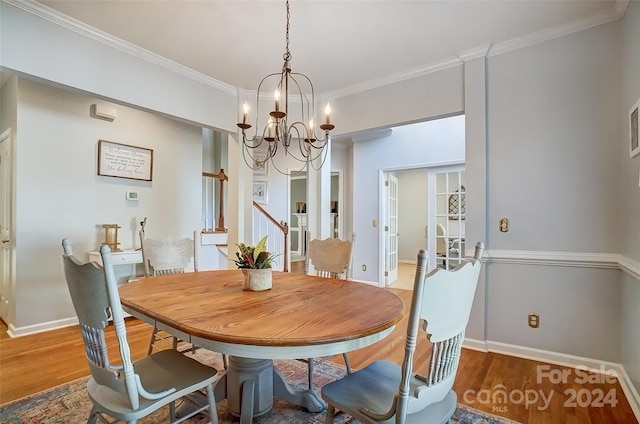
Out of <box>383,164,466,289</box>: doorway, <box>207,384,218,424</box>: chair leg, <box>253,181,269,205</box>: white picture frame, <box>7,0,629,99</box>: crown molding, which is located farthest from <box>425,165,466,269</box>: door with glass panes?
<box>207,384,218,424</box>: chair leg

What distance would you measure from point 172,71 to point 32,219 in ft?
6.19

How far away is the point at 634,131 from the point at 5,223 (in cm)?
523

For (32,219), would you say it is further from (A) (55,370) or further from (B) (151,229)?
(A) (55,370)

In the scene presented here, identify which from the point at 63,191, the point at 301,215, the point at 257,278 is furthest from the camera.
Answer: the point at 301,215

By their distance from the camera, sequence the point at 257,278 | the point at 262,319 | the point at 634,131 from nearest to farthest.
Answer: the point at 262,319 < the point at 257,278 < the point at 634,131

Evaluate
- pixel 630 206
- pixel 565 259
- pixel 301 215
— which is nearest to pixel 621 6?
pixel 630 206

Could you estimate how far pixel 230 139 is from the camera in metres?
3.70

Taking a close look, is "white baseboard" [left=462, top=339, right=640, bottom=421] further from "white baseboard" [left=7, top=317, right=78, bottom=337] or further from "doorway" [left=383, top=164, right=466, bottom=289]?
"white baseboard" [left=7, top=317, right=78, bottom=337]

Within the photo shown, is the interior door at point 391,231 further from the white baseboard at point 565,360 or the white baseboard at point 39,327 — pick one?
the white baseboard at point 39,327

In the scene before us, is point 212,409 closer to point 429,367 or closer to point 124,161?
point 429,367

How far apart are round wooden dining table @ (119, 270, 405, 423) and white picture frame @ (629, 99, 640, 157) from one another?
174cm

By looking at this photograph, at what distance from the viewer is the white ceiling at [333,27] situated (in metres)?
2.16

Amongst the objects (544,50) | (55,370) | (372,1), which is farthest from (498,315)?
(55,370)

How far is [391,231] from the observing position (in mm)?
5543
